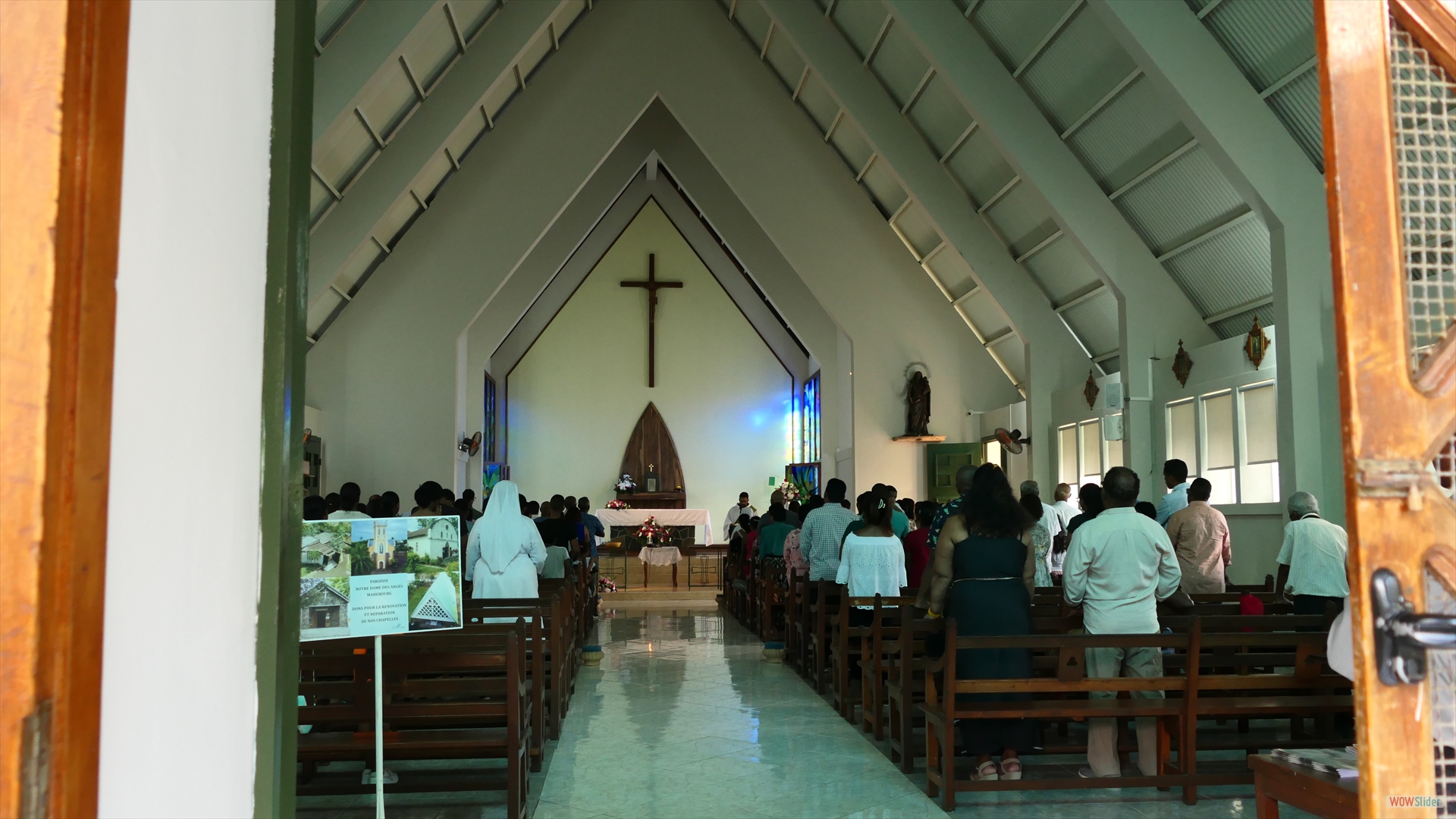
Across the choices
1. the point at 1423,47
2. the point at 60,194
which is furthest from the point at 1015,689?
the point at 60,194

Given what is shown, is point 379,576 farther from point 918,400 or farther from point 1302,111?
point 918,400

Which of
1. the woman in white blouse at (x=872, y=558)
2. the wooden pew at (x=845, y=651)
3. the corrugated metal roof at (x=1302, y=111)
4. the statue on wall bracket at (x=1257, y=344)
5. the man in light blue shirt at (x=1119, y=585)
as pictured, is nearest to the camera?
the man in light blue shirt at (x=1119, y=585)

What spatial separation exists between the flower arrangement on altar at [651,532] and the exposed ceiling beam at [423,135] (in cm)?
688

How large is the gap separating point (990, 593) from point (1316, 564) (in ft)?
6.97

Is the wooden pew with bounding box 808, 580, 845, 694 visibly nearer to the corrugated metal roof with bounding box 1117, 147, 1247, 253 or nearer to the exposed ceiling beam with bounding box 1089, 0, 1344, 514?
the exposed ceiling beam with bounding box 1089, 0, 1344, 514

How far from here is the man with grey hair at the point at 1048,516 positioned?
687cm

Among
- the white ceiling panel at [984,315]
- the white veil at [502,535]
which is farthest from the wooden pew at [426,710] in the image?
the white ceiling panel at [984,315]

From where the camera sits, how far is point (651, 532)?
16734 millimetres

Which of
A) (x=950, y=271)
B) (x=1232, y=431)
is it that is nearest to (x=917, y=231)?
(x=950, y=271)

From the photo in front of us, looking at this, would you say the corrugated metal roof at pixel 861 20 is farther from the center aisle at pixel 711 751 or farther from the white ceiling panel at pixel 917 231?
the center aisle at pixel 711 751

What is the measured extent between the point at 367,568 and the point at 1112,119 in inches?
355

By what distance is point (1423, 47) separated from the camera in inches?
59.4

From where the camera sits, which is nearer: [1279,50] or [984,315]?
[1279,50]

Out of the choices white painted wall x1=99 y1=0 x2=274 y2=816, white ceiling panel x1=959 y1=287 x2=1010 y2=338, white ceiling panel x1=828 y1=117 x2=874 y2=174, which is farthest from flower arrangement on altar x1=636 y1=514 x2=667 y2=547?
white painted wall x1=99 y1=0 x2=274 y2=816
